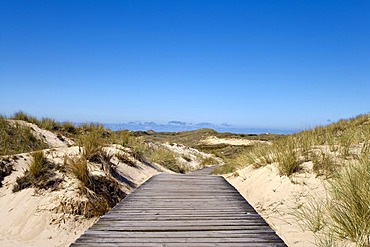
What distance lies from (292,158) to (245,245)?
12.8 feet

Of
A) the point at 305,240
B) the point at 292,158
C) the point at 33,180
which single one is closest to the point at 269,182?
the point at 292,158

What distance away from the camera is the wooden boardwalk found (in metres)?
3.56

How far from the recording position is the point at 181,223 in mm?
4270

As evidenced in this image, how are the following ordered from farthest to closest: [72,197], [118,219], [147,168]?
1. [147,168]
2. [72,197]
3. [118,219]

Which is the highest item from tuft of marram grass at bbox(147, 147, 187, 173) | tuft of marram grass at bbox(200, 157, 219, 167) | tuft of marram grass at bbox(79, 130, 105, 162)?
tuft of marram grass at bbox(79, 130, 105, 162)

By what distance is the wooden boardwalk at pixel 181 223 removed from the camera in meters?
3.56

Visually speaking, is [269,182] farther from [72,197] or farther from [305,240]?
[72,197]

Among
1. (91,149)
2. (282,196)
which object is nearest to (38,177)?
(91,149)

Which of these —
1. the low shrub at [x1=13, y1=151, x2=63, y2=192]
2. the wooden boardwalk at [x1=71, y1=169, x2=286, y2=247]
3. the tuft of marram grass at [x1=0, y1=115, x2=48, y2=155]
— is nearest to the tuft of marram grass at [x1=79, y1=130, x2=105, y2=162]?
the low shrub at [x1=13, y1=151, x2=63, y2=192]

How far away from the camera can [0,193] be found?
680cm

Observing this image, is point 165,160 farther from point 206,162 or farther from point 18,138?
point 206,162

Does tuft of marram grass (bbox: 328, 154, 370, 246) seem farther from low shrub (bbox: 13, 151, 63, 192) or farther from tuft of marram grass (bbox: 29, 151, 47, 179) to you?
tuft of marram grass (bbox: 29, 151, 47, 179)

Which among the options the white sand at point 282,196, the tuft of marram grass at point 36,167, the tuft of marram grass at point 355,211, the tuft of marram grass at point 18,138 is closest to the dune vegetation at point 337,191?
the tuft of marram grass at point 355,211

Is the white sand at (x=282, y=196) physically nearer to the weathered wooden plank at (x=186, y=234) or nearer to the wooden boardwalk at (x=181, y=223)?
the wooden boardwalk at (x=181, y=223)
